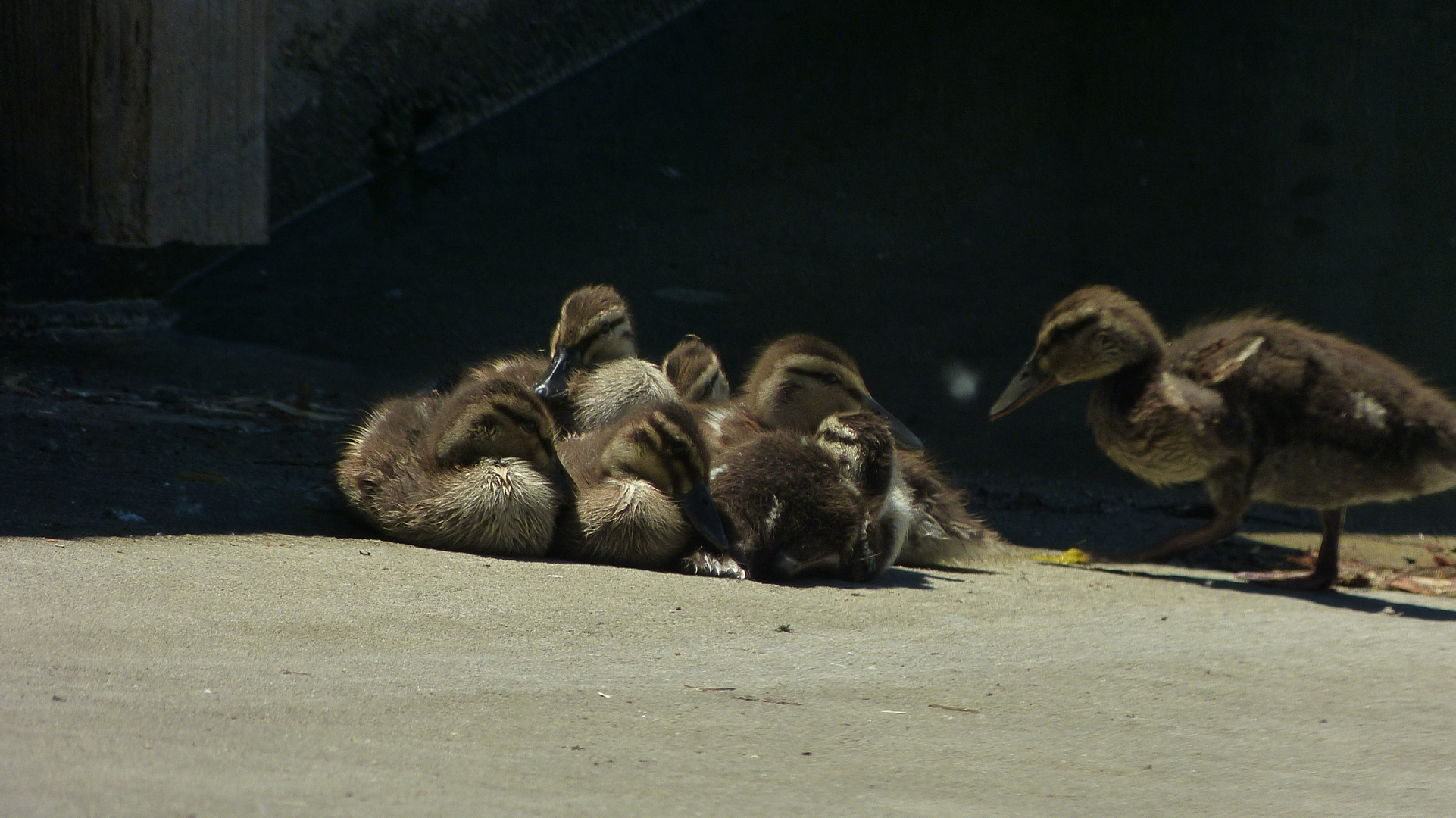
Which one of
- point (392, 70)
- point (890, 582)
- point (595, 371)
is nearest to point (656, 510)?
point (890, 582)

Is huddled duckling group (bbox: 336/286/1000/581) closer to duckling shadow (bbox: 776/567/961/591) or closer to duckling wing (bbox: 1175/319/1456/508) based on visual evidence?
duckling shadow (bbox: 776/567/961/591)

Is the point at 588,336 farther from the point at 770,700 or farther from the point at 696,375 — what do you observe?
the point at 770,700

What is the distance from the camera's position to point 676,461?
4.99 metres

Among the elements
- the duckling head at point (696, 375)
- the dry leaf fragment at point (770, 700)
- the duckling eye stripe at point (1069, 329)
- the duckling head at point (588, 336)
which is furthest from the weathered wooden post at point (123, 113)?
the dry leaf fragment at point (770, 700)

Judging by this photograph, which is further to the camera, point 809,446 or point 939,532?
point 939,532

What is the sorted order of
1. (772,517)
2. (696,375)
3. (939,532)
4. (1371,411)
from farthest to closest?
(696,375), (939,532), (1371,411), (772,517)

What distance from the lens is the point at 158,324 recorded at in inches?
326

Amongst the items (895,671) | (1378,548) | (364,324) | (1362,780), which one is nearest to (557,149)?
(364,324)

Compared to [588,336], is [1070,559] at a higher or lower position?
lower

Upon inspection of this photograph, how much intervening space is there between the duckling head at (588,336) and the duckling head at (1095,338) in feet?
5.99

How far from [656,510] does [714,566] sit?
0.91 feet

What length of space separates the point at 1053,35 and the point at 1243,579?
25.5 ft

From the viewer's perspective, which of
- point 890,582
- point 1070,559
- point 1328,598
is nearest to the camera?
point 890,582

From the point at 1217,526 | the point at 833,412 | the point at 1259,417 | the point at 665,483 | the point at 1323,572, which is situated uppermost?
the point at 1259,417
